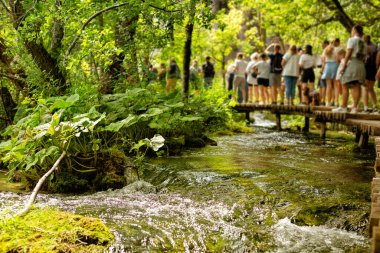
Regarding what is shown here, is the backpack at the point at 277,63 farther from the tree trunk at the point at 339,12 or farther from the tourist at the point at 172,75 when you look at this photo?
Answer: the tourist at the point at 172,75

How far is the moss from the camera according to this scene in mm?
3668

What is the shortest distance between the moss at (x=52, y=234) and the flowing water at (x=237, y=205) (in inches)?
7.5

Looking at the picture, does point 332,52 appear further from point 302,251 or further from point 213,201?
point 302,251

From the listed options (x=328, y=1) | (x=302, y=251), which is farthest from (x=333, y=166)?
(x=328, y=1)

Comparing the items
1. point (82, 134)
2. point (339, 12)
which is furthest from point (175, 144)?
point (339, 12)

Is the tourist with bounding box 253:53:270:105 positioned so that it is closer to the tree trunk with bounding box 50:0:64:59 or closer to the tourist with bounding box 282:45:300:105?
the tourist with bounding box 282:45:300:105

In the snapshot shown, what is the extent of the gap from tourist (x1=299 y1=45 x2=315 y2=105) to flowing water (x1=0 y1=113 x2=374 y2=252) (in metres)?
6.38

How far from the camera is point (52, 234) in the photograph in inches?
152

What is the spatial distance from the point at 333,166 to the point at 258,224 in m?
3.40

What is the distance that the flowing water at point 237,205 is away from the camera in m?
4.20

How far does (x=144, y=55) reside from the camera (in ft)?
33.3

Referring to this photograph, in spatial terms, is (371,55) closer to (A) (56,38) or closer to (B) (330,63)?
(B) (330,63)

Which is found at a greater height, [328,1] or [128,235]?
[328,1]

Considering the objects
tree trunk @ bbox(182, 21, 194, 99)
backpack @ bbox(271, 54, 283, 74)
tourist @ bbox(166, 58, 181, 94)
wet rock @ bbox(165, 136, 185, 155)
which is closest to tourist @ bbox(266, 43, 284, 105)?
backpack @ bbox(271, 54, 283, 74)
